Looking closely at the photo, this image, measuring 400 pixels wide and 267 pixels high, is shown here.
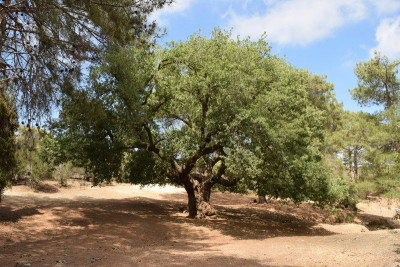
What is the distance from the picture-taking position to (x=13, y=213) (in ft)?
49.9

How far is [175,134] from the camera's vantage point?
14.6m

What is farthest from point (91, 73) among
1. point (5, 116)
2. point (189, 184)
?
point (189, 184)

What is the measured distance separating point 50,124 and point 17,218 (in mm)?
7223

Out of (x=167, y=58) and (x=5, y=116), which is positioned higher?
(x=167, y=58)

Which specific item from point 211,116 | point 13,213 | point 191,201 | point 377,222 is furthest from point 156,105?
point 377,222

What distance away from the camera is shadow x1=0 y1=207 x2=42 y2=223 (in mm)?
14053

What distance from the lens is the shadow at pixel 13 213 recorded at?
14.1 m

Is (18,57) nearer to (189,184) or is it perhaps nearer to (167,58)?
(167,58)

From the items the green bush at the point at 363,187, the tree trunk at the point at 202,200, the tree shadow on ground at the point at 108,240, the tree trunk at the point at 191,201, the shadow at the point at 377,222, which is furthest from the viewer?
the shadow at the point at 377,222

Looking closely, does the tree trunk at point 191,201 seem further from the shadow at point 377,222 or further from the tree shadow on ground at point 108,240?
the shadow at point 377,222

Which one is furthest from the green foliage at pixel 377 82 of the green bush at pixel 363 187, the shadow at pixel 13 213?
the shadow at pixel 13 213

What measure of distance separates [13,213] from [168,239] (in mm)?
7765

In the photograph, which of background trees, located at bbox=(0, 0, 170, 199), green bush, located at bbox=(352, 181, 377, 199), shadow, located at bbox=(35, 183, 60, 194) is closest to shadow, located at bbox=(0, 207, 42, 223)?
background trees, located at bbox=(0, 0, 170, 199)

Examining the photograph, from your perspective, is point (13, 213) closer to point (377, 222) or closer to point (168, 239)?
point (168, 239)
